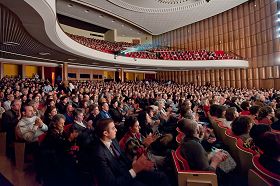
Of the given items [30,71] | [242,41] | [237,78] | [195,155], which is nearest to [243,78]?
[237,78]

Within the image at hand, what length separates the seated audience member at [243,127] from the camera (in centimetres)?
222

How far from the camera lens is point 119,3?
13.0 metres

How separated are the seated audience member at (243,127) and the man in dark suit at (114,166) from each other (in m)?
1.01

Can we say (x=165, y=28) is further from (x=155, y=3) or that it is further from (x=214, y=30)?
(x=155, y=3)

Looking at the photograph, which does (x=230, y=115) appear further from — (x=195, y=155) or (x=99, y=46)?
(x=99, y=46)

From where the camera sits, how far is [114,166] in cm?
153

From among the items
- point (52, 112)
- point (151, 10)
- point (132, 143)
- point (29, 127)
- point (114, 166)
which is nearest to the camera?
point (114, 166)

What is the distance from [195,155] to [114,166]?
0.59 m

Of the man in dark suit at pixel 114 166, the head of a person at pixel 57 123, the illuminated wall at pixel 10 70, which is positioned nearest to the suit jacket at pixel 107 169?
the man in dark suit at pixel 114 166

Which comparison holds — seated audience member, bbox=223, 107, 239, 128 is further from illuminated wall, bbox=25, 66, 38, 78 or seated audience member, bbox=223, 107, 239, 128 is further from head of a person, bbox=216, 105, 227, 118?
illuminated wall, bbox=25, 66, 38, 78

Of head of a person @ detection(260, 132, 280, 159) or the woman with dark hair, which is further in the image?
the woman with dark hair

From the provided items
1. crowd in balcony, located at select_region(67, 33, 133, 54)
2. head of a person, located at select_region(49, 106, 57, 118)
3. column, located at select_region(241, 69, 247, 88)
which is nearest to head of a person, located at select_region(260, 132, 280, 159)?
head of a person, located at select_region(49, 106, 57, 118)

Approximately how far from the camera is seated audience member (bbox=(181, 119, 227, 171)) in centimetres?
163

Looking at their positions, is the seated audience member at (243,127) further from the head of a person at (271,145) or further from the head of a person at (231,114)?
the head of a person at (271,145)
